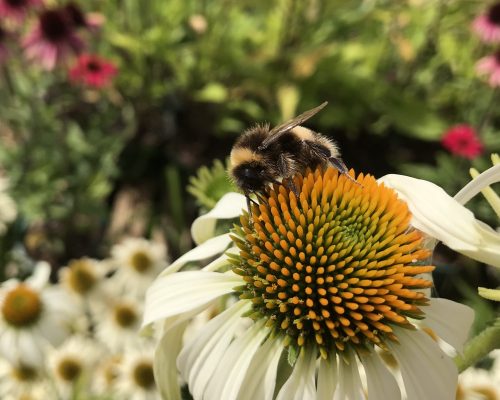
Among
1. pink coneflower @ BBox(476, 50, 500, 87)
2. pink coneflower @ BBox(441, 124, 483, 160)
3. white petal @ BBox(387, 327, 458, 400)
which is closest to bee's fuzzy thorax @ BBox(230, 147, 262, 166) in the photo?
white petal @ BBox(387, 327, 458, 400)

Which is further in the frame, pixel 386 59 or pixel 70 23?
pixel 386 59

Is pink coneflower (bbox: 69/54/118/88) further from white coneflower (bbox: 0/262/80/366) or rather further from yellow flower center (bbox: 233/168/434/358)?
yellow flower center (bbox: 233/168/434/358)

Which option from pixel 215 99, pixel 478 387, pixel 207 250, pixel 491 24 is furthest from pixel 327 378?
pixel 491 24

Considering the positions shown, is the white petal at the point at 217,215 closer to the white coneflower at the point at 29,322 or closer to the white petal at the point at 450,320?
the white petal at the point at 450,320

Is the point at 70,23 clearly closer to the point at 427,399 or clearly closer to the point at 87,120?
the point at 87,120

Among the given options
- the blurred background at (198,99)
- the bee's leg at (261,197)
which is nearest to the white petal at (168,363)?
the bee's leg at (261,197)

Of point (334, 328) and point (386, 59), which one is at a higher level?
point (386, 59)

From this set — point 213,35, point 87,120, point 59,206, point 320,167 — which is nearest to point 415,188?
point 320,167
